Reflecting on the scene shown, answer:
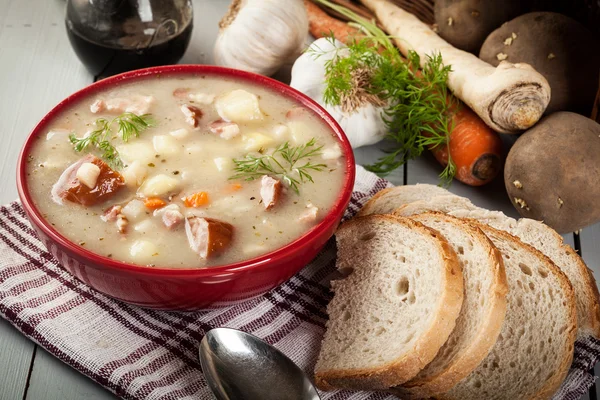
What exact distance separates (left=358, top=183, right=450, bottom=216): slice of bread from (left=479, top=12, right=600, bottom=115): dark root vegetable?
35.6 inches

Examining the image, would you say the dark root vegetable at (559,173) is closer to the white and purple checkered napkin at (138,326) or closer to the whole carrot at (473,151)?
the whole carrot at (473,151)

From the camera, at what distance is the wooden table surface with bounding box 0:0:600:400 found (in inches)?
95.4

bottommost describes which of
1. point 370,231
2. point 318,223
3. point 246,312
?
point 246,312

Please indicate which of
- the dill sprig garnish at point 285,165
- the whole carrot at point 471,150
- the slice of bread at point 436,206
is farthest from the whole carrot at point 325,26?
the dill sprig garnish at point 285,165

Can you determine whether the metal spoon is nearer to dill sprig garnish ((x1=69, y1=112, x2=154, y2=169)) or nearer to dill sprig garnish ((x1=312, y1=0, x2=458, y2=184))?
dill sprig garnish ((x1=69, y1=112, x2=154, y2=169))

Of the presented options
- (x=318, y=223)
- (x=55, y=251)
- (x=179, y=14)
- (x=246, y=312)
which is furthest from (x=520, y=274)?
(x=179, y=14)

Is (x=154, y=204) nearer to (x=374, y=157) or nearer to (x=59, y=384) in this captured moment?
(x=59, y=384)

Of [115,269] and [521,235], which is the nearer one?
[115,269]

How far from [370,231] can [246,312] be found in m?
0.54

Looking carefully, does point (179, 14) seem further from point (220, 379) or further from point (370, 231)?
point (220, 379)

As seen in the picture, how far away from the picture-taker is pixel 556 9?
4062 millimetres

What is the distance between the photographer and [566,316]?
2.57 metres

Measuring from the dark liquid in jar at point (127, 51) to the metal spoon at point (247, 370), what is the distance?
1.68 m

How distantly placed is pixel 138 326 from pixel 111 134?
679 millimetres
